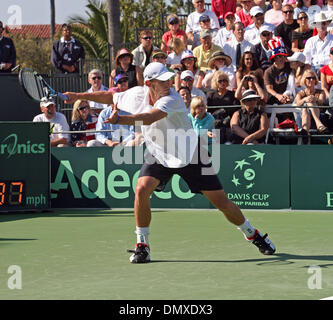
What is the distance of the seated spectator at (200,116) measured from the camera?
13.3 metres

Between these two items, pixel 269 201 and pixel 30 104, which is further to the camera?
pixel 30 104

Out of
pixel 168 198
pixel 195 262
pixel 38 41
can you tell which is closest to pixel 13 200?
pixel 168 198

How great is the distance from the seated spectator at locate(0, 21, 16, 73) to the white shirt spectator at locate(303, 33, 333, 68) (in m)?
6.89

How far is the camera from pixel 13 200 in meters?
13.6

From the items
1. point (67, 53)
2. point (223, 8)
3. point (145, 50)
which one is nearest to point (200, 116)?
point (145, 50)

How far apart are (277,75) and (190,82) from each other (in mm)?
1652

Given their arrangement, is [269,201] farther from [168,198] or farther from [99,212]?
→ [99,212]

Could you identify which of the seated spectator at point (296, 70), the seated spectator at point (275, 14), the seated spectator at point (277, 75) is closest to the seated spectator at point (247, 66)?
the seated spectator at point (277, 75)

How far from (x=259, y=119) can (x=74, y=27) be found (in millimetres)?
27169

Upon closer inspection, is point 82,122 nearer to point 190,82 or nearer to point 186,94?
point 190,82

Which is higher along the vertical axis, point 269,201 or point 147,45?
point 147,45

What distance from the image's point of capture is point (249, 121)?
13414mm

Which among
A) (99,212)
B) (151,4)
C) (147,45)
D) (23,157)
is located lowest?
(99,212)

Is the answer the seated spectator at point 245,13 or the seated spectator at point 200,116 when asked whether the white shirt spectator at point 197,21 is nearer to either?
the seated spectator at point 245,13
